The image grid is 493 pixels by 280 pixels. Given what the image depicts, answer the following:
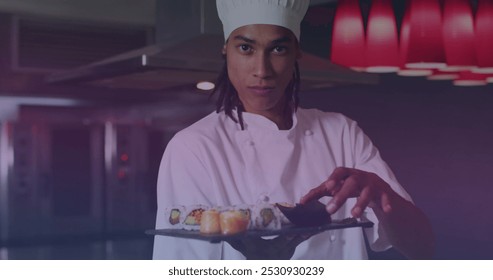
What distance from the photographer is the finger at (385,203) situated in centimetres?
266

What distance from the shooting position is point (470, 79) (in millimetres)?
3072

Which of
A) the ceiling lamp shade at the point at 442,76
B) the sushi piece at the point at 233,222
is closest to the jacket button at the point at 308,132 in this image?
the sushi piece at the point at 233,222

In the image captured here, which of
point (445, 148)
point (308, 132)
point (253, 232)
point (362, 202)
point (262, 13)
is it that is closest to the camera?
point (253, 232)

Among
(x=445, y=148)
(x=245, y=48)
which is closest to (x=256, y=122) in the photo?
(x=245, y=48)

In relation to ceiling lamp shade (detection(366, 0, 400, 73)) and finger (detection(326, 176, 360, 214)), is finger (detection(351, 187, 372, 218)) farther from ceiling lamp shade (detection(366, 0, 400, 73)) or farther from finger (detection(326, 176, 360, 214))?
ceiling lamp shade (detection(366, 0, 400, 73))

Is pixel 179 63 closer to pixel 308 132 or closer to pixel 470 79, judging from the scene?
pixel 308 132

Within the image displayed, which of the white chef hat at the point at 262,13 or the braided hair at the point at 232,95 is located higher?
the white chef hat at the point at 262,13

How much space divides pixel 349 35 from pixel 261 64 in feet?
1.05

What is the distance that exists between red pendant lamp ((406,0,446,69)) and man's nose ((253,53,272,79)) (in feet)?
1.54

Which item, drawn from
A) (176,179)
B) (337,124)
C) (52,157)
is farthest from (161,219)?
(337,124)

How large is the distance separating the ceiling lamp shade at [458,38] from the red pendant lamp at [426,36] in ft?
0.18

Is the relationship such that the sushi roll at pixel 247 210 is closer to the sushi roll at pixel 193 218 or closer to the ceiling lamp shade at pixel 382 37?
the sushi roll at pixel 193 218

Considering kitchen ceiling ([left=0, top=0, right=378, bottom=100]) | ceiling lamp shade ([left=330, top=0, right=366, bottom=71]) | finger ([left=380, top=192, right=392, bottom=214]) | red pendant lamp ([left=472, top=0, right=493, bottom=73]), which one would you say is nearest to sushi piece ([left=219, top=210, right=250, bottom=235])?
finger ([left=380, top=192, right=392, bottom=214])
